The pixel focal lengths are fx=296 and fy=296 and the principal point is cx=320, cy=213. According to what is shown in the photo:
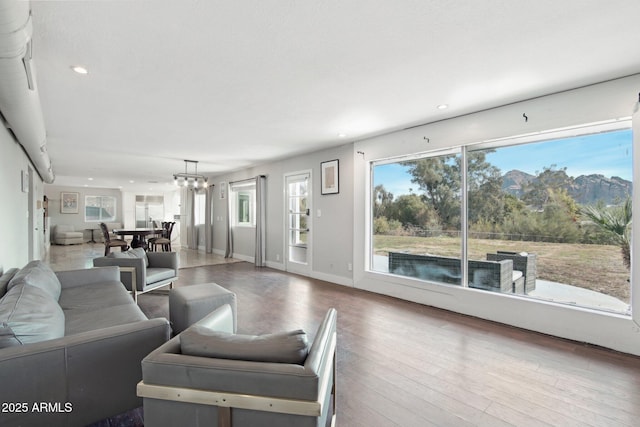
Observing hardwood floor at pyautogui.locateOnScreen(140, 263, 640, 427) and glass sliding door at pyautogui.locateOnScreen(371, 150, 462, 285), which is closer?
hardwood floor at pyautogui.locateOnScreen(140, 263, 640, 427)

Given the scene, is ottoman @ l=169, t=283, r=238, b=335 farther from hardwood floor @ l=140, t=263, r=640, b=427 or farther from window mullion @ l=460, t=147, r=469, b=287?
window mullion @ l=460, t=147, r=469, b=287

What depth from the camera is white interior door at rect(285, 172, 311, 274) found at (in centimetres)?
591

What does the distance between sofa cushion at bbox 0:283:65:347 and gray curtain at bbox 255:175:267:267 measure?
499 centimetres

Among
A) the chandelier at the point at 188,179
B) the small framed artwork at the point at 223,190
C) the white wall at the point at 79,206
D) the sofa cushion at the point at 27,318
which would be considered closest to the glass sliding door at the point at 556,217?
the sofa cushion at the point at 27,318

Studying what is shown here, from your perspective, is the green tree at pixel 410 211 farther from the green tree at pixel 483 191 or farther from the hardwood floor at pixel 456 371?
the hardwood floor at pixel 456 371

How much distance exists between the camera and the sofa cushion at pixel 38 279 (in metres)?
2.13

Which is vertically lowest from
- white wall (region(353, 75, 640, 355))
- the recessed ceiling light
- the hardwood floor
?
the hardwood floor

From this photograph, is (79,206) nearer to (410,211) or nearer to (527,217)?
(410,211)

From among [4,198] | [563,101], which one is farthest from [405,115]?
[4,198]

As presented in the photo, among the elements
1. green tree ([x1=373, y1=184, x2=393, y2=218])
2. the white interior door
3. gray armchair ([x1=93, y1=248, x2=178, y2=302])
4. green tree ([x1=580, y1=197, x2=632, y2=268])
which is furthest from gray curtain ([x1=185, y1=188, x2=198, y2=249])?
green tree ([x1=580, y1=197, x2=632, y2=268])

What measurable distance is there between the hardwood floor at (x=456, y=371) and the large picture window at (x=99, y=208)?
11506mm

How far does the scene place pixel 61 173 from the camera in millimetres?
8523

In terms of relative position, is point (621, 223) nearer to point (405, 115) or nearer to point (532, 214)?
point (532, 214)

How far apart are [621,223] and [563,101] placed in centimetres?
128
